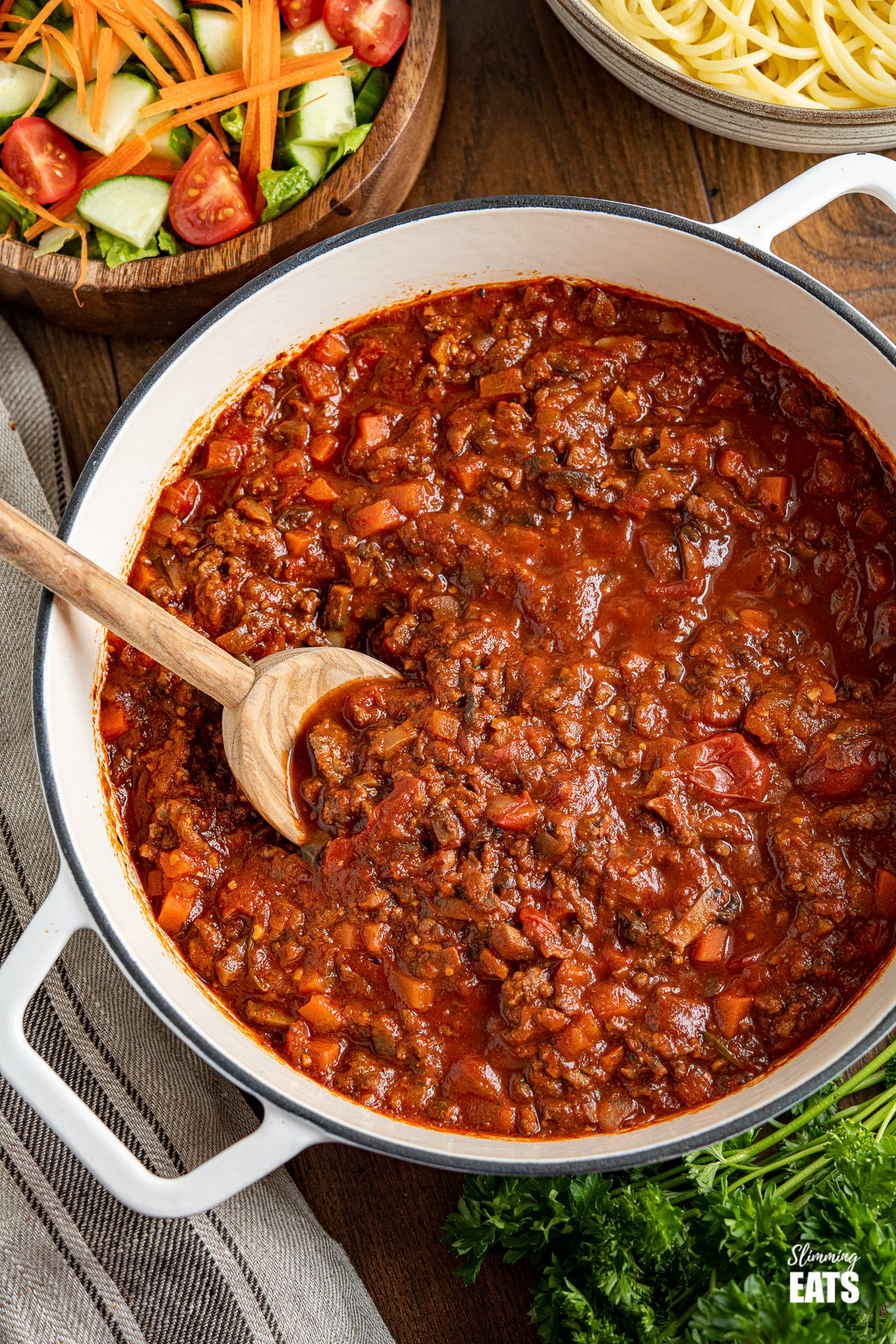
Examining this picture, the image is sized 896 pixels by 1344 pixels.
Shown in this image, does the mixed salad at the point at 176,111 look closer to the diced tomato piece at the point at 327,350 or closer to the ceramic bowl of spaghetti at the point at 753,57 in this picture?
the diced tomato piece at the point at 327,350

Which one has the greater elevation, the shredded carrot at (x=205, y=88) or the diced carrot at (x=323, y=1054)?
the shredded carrot at (x=205, y=88)

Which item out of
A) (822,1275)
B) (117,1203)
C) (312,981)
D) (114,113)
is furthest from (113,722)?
(822,1275)

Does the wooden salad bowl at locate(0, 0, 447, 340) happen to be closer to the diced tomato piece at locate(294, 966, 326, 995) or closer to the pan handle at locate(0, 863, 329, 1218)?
the pan handle at locate(0, 863, 329, 1218)

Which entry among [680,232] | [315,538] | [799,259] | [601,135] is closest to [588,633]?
[315,538]

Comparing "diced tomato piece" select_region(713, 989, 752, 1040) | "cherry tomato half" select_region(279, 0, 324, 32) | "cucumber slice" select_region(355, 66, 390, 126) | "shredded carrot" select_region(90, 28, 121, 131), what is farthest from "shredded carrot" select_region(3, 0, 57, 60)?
"diced tomato piece" select_region(713, 989, 752, 1040)

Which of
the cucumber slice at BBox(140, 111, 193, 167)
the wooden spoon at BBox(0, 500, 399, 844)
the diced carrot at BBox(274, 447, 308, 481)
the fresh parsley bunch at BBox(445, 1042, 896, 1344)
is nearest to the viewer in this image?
the fresh parsley bunch at BBox(445, 1042, 896, 1344)

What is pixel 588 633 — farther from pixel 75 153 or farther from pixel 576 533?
pixel 75 153

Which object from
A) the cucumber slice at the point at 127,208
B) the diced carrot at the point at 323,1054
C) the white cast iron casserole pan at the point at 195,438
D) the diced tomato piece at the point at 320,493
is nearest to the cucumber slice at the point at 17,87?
the cucumber slice at the point at 127,208
